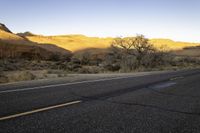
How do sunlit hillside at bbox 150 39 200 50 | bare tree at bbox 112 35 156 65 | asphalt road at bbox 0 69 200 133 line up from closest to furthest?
asphalt road at bbox 0 69 200 133 < bare tree at bbox 112 35 156 65 < sunlit hillside at bbox 150 39 200 50

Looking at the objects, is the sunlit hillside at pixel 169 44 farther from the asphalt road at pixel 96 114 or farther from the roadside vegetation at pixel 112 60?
the asphalt road at pixel 96 114

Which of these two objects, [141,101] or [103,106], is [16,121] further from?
[141,101]

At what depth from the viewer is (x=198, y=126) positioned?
19.4 ft

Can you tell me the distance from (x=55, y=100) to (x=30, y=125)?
117 inches

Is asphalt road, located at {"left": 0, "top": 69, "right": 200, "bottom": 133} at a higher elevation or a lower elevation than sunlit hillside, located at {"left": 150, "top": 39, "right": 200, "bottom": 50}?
higher

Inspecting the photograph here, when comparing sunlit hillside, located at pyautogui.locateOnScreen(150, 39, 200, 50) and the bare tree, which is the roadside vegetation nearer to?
the bare tree

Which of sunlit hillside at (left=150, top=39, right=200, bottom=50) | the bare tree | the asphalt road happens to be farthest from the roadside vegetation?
sunlit hillside at (left=150, top=39, right=200, bottom=50)

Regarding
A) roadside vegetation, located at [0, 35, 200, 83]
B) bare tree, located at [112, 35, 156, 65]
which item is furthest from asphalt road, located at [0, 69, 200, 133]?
bare tree, located at [112, 35, 156, 65]

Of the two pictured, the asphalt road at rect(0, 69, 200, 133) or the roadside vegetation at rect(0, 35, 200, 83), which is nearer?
the asphalt road at rect(0, 69, 200, 133)

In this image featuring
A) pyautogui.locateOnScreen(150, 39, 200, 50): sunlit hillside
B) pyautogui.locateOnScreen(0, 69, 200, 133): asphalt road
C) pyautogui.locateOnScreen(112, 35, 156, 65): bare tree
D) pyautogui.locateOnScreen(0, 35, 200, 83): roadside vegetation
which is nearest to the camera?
pyautogui.locateOnScreen(0, 69, 200, 133): asphalt road

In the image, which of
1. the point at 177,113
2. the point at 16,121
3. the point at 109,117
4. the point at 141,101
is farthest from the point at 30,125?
the point at 141,101

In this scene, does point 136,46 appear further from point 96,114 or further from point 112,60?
point 96,114

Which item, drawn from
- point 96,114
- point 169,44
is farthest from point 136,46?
point 169,44

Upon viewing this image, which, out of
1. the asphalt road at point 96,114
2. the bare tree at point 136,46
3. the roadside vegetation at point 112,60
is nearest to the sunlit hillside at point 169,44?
the roadside vegetation at point 112,60
